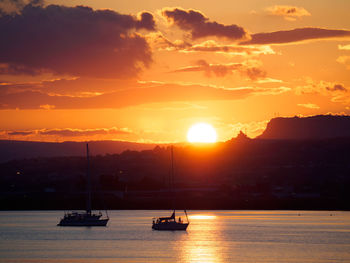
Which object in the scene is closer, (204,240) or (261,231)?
(204,240)

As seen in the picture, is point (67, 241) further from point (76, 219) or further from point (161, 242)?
point (76, 219)

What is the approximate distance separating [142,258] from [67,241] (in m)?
25.2

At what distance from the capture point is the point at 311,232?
125 m

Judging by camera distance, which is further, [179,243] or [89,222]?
[89,222]

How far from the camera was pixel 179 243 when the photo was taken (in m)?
104

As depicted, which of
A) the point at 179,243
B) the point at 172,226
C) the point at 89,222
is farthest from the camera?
the point at 89,222

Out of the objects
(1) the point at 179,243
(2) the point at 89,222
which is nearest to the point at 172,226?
(2) the point at 89,222

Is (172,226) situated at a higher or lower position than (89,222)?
lower

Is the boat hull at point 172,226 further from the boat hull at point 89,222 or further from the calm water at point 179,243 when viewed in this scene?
the boat hull at point 89,222

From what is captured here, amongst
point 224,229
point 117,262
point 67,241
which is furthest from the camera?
point 224,229

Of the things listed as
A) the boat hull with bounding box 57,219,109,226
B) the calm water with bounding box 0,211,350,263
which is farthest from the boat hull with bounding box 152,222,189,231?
the boat hull with bounding box 57,219,109,226

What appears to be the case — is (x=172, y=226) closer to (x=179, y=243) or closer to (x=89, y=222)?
(x=89, y=222)

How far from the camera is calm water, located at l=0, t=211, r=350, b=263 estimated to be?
86.6 m

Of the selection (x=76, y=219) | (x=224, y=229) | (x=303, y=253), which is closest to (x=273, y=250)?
(x=303, y=253)
